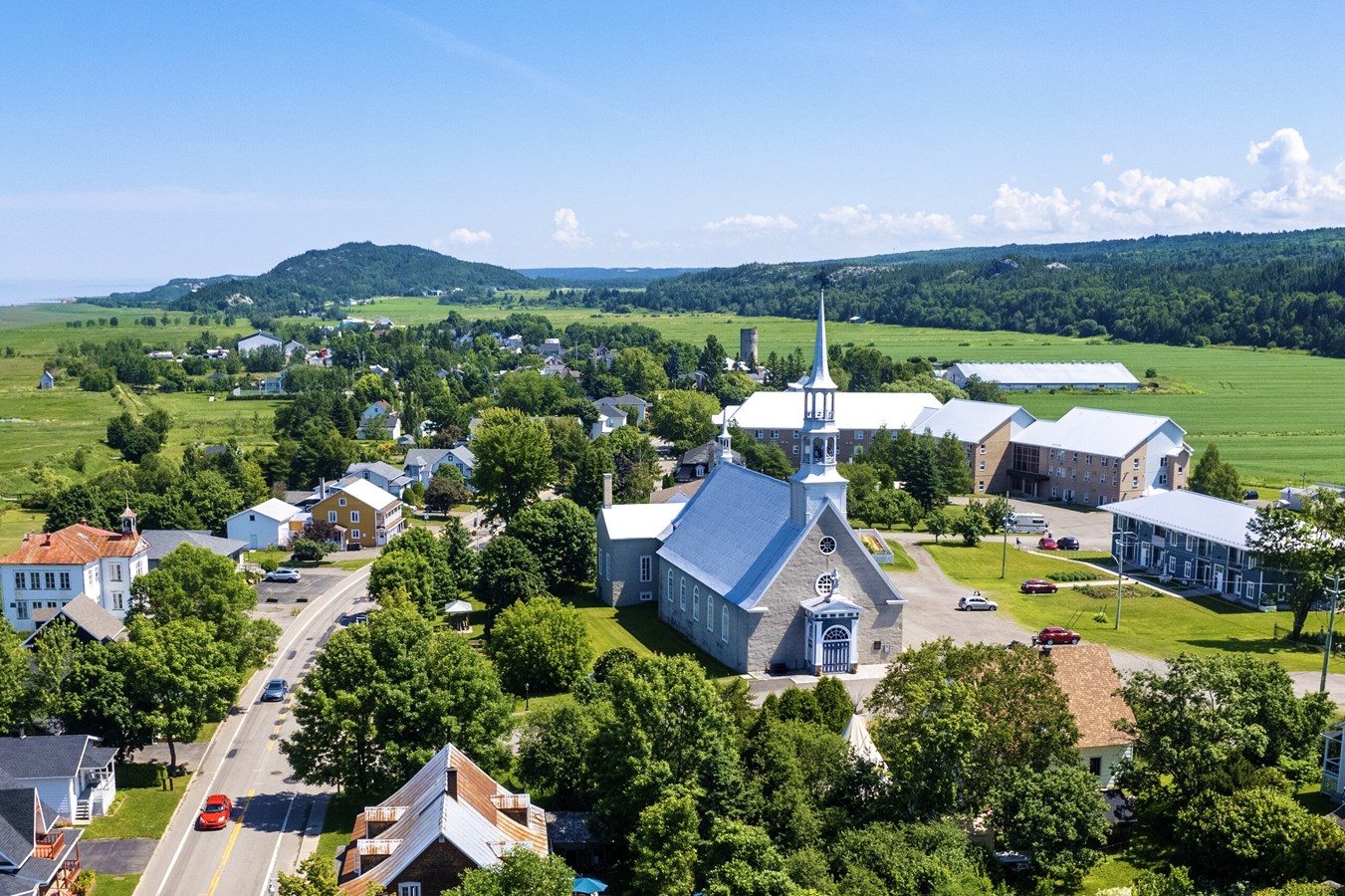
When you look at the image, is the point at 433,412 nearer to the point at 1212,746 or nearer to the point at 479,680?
the point at 479,680

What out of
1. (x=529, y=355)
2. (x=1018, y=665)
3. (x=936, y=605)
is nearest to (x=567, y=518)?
(x=936, y=605)

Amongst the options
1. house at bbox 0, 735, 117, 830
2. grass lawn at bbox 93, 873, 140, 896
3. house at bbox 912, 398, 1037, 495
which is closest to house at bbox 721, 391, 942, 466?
house at bbox 912, 398, 1037, 495

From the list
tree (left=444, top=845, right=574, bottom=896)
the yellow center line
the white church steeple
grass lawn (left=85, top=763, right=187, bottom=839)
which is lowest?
grass lawn (left=85, top=763, right=187, bottom=839)

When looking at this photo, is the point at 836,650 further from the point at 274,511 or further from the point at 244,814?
the point at 274,511

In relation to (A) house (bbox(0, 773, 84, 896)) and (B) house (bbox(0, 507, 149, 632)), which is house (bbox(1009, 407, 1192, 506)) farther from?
(A) house (bbox(0, 773, 84, 896))

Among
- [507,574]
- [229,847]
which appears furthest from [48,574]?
[229,847]

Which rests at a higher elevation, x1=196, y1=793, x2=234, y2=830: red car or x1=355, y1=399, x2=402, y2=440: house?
x1=355, y1=399, x2=402, y2=440: house

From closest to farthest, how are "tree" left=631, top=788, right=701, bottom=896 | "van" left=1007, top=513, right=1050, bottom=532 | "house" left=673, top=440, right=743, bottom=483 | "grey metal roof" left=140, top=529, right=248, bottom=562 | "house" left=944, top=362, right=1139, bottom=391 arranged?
"tree" left=631, top=788, right=701, bottom=896 → "grey metal roof" left=140, top=529, right=248, bottom=562 → "van" left=1007, top=513, right=1050, bottom=532 → "house" left=673, top=440, right=743, bottom=483 → "house" left=944, top=362, right=1139, bottom=391

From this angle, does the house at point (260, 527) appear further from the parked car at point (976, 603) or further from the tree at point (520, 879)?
the tree at point (520, 879)
